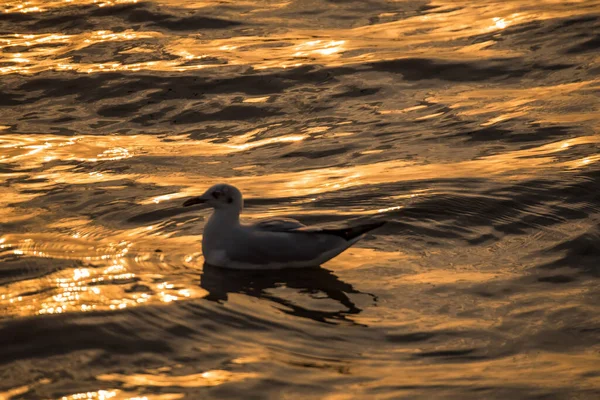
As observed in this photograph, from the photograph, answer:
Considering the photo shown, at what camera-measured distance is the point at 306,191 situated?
11.3 m

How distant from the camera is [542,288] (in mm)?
8773

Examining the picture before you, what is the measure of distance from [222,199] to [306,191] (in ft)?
5.40

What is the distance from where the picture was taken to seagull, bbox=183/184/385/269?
948cm

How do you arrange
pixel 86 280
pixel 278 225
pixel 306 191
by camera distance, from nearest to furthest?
pixel 86 280 < pixel 278 225 < pixel 306 191

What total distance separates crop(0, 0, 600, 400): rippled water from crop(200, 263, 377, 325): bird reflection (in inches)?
1.3

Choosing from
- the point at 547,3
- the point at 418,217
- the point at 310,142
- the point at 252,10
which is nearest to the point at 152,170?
the point at 310,142

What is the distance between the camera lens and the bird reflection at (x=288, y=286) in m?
8.47

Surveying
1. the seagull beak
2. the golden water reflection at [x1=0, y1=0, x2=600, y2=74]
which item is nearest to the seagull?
the seagull beak

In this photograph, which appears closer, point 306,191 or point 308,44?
point 306,191

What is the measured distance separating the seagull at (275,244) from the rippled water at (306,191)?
17 centimetres

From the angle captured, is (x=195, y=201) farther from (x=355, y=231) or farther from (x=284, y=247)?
(x=355, y=231)

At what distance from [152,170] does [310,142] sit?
2026mm

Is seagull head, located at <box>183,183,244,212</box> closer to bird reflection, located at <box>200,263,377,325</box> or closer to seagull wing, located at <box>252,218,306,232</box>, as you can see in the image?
seagull wing, located at <box>252,218,306,232</box>

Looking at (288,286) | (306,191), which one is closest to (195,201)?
(288,286)
